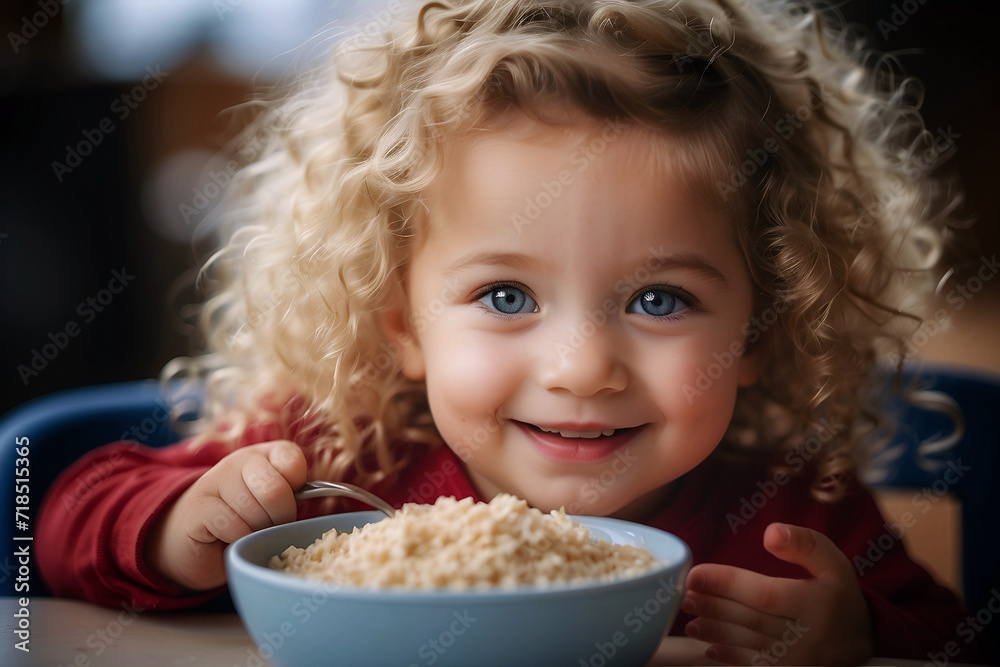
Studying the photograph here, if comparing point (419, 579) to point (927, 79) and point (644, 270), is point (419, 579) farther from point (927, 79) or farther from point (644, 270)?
point (927, 79)

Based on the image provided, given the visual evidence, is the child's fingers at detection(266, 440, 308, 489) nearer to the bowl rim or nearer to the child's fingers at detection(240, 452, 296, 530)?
the child's fingers at detection(240, 452, 296, 530)

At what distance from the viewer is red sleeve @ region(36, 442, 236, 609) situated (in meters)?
0.64

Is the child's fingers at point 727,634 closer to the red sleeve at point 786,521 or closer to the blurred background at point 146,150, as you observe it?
the red sleeve at point 786,521

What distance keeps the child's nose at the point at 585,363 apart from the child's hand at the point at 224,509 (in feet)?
0.71

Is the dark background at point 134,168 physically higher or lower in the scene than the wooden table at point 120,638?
higher

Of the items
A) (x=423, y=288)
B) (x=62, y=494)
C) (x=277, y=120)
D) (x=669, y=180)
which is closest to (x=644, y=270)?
(x=669, y=180)

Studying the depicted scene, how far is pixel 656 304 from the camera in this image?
25.7 inches

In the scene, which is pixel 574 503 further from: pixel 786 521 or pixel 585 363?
pixel 786 521

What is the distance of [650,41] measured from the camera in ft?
2.17

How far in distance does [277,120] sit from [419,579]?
61cm

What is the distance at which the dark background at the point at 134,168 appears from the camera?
115 cm

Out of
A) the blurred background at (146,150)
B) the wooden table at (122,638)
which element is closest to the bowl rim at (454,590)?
the wooden table at (122,638)

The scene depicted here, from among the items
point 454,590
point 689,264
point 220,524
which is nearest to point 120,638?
point 220,524

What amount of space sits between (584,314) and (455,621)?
0.29 meters
